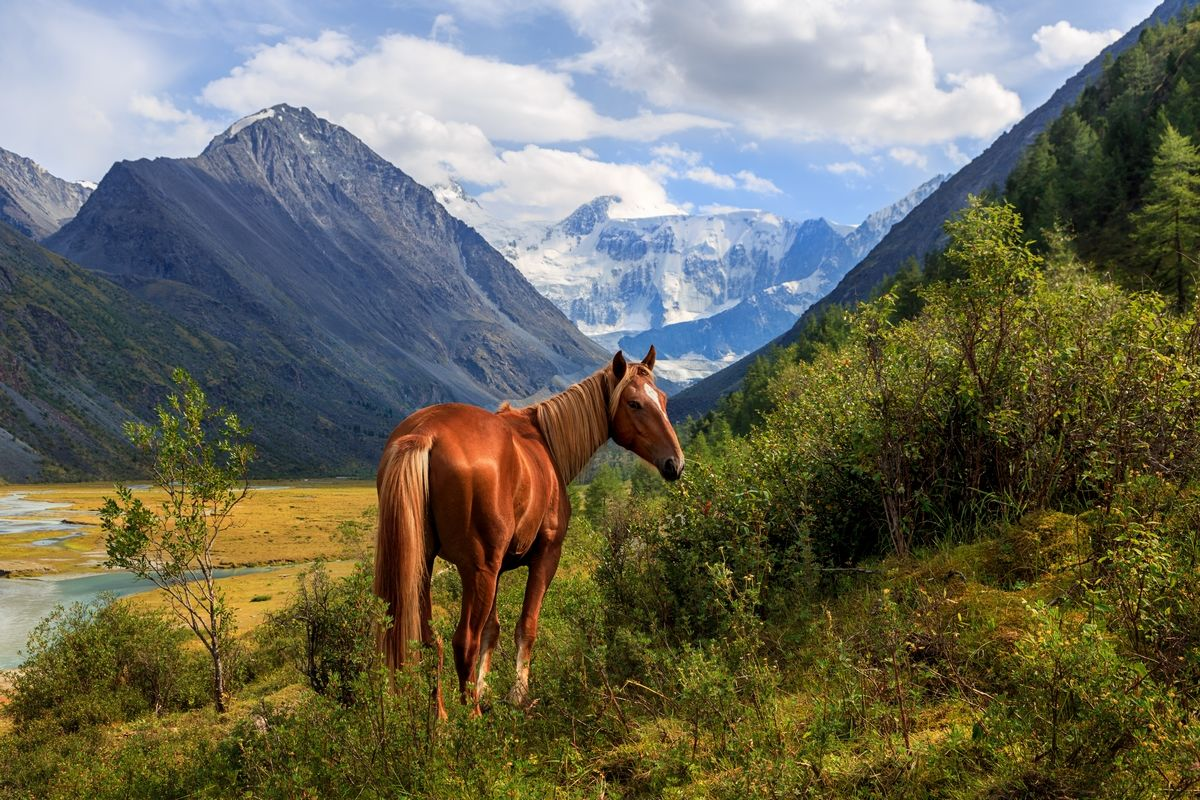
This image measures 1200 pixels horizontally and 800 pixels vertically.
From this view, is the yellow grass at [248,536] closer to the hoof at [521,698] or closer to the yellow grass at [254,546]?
the yellow grass at [254,546]

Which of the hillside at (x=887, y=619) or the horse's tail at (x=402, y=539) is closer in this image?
the hillside at (x=887, y=619)

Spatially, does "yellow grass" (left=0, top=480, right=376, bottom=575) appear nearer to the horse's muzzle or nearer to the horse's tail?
the horse's muzzle

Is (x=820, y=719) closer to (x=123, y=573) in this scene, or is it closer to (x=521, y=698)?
(x=521, y=698)

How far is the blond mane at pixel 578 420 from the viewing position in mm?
8102

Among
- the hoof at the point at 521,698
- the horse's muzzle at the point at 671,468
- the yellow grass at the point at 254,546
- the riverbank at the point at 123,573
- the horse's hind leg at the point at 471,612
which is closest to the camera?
the horse's hind leg at the point at 471,612

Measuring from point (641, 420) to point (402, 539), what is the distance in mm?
3190

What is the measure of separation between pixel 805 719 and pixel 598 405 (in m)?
4.30

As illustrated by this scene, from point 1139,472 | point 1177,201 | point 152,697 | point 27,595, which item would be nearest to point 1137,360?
point 1139,472

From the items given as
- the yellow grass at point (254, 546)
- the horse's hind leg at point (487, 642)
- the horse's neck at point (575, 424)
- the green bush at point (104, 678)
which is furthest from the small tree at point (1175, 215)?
the yellow grass at point (254, 546)

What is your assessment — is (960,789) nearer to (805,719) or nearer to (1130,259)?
(805,719)

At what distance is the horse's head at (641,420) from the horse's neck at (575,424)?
166mm

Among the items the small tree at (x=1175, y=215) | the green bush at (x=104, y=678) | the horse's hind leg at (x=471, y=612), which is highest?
the small tree at (x=1175, y=215)

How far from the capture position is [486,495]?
21.1 feet

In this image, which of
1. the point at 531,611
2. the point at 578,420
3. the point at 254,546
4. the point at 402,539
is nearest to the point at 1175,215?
the point at 578,420
